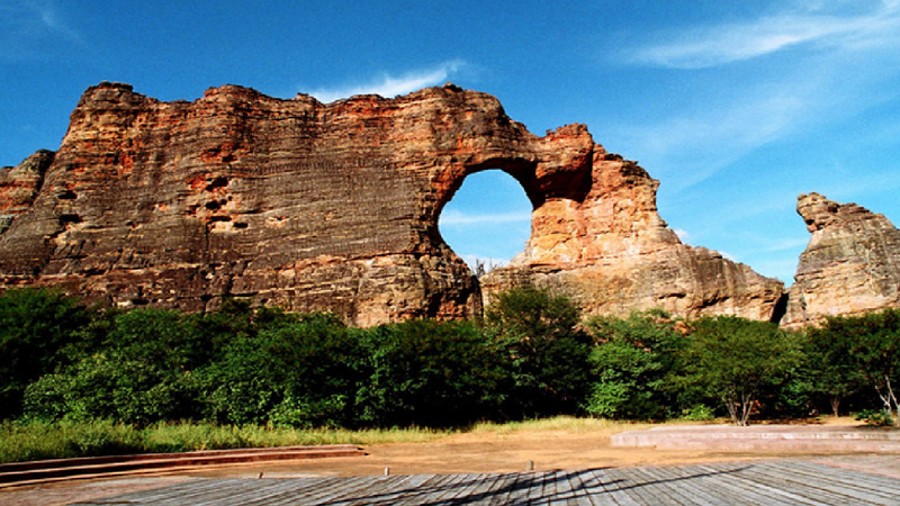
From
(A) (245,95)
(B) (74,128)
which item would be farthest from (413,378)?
(B) (74,128)

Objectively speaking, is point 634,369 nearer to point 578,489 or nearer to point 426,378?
point 426,378

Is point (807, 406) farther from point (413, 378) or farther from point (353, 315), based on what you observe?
point (353, 315)

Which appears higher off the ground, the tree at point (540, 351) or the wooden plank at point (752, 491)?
the tree at point (540, 351)

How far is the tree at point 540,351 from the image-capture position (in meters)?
30.0

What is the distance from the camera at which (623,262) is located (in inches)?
1581

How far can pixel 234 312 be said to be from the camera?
34000 mm

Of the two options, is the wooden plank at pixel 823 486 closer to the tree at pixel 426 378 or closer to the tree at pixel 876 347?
the tree at pixel 876 347

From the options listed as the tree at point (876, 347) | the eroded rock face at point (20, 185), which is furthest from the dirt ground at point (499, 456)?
the eroded rock face at point (20, 185)

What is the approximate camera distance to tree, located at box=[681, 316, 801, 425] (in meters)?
24.1

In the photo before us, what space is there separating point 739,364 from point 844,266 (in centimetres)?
1751

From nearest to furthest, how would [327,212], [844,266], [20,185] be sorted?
1. [844,266]
2. [327,212]
3. [20,185]

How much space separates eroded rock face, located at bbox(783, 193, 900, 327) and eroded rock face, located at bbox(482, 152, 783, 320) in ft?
6.88

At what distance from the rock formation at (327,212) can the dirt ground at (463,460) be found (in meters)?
12.8

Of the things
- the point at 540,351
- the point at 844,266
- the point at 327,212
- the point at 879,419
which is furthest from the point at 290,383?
the point at 844,266
